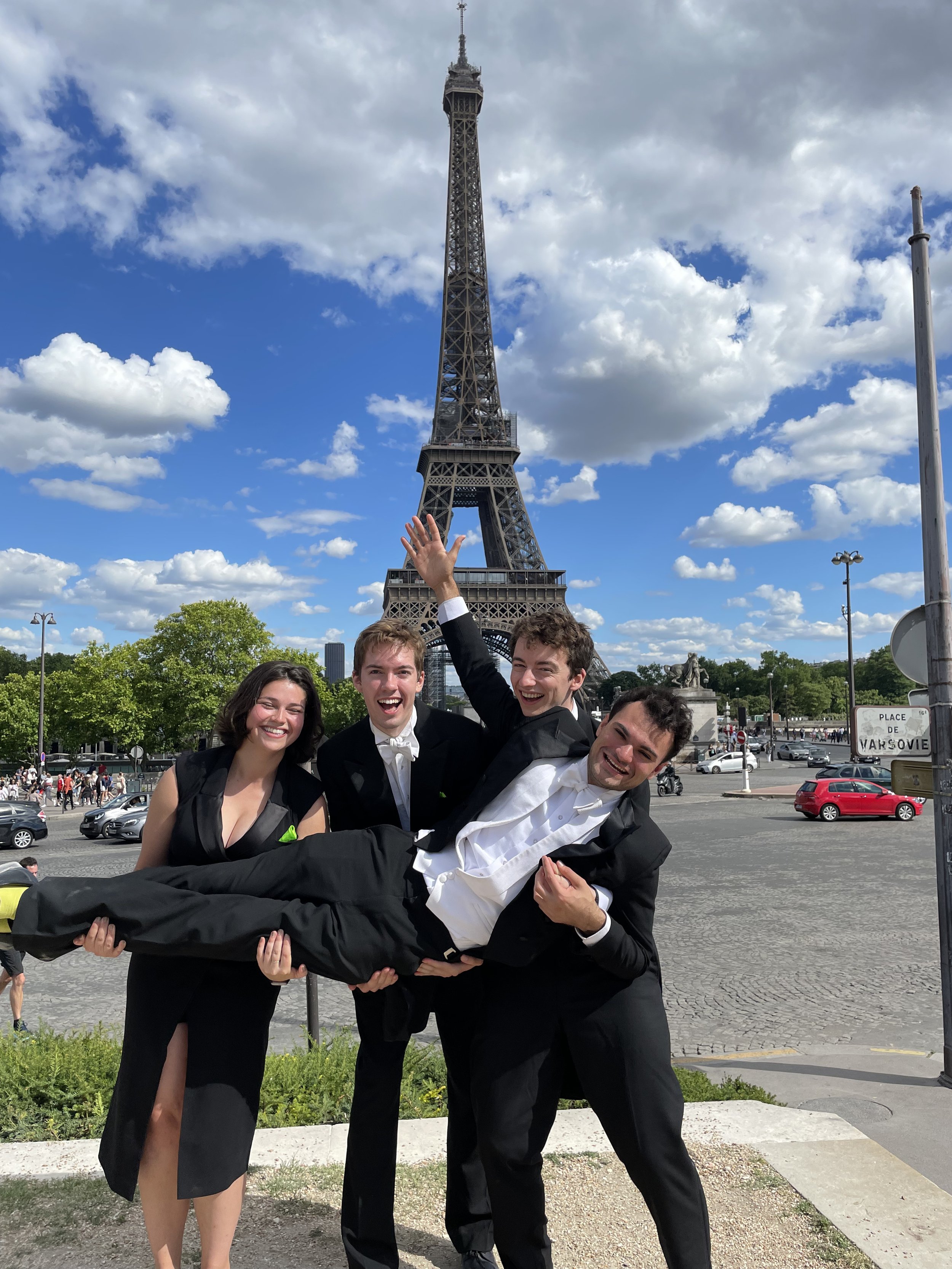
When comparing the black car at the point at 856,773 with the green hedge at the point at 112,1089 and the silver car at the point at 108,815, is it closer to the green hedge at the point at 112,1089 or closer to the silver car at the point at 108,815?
the silver car at the point at 108,815

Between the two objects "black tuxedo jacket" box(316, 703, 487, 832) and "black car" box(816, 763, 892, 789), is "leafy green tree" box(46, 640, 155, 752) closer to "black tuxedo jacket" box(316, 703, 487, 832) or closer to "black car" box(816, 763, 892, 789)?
"black car" box(816, 763, 892, 789)

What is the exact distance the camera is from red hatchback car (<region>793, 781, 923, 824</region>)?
20.9 meters

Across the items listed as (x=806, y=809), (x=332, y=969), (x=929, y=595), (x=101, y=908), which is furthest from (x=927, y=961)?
(x=806, y=809)

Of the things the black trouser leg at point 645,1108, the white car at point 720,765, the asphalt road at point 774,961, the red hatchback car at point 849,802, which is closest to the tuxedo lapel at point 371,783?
the black trouser leg at point 645,1108

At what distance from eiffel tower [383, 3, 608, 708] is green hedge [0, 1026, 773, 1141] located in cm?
4237

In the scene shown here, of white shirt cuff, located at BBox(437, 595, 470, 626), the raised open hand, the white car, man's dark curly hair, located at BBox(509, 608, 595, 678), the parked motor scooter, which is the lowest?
the white car

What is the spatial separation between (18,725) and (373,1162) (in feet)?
178

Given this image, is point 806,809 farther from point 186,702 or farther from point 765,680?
point 765,680

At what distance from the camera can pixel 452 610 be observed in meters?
3.61

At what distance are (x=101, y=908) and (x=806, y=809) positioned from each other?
2101 cm

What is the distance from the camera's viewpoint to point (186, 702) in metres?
39.6

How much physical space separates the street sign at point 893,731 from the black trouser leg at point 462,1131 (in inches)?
131

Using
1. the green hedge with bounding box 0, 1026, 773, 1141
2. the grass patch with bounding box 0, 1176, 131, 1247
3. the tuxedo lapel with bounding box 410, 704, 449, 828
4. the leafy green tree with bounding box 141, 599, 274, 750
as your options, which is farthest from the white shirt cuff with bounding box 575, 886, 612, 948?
the leafy green tree with bounding box 141, 599, 274, 750

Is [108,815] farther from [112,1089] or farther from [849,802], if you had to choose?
[112,1089]
